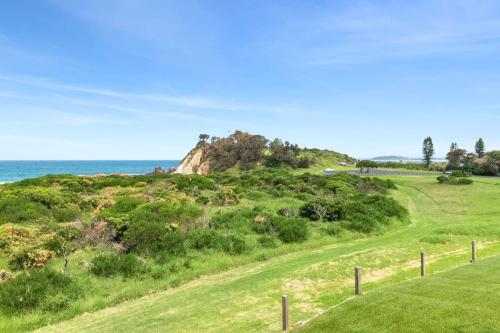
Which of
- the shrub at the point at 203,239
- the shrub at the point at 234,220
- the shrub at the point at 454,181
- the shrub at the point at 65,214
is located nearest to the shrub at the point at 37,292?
the shrub at the point at 203,239

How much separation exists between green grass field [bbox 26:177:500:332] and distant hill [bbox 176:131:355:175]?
151 ft

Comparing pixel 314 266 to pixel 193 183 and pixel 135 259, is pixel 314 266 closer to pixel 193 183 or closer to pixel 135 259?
pixel 135 259

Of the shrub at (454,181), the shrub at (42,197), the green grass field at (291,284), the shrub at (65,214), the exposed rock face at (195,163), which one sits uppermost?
the exposed rock face at (195,163)

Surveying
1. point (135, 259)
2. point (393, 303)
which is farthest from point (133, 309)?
point (393, 303)

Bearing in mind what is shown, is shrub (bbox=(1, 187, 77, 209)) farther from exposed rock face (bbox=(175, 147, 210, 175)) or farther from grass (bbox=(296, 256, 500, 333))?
exposed rock face (bbox=(175, 147, 210, 175))

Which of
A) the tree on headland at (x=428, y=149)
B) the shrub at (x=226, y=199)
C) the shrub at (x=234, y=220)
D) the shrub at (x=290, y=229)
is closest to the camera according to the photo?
the shrub at (x=290, y=229)

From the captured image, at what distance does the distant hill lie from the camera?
68312mm

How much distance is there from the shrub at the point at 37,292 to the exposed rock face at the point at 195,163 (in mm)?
58900

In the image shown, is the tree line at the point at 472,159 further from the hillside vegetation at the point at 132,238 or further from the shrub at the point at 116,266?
the shrub at the point at 116,266

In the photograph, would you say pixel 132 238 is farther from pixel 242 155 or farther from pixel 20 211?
pixel 242 155

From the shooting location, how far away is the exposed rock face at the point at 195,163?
72312 millimetres

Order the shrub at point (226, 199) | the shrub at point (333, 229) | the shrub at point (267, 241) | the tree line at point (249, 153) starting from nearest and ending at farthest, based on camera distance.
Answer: the shrub at point (267, 241)
the shrub at point (333, 229)
the shrub at point (226, 199)
the tree line at point (249, 153)

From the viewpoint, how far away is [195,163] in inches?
2943

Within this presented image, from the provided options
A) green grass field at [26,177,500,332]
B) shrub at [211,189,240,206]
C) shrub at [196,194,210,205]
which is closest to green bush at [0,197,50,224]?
green grass field at [26,177,500,332]
